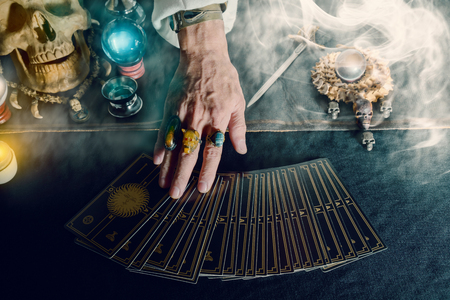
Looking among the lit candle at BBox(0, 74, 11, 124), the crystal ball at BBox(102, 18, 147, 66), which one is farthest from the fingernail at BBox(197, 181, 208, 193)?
the lit candle at BBox(0, 74, 11, 124)

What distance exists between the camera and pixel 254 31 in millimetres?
1263

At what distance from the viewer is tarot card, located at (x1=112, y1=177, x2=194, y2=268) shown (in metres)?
0.77

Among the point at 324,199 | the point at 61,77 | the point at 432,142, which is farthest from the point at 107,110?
the point at 432,142

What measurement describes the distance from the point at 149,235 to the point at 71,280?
0.89 feet

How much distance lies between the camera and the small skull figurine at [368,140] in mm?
952

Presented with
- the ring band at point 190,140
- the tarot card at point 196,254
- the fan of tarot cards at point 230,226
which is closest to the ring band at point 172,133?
the ring band at point 190,140

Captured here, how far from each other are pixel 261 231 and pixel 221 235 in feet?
0.41

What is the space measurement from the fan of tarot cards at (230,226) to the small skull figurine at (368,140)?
178mm

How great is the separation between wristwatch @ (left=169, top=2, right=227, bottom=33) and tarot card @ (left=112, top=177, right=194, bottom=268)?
27.8 inches

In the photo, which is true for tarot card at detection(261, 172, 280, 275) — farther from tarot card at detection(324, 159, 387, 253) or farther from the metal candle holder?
the metal candle holder

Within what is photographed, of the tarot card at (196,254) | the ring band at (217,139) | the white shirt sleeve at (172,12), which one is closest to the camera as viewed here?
the tarot card at (196,254)

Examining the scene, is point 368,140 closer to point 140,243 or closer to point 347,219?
point 347,219

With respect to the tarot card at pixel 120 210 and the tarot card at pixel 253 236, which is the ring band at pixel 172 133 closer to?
the tarot card at pixel 120 210

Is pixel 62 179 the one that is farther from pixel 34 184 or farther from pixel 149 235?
pixel 149 235
